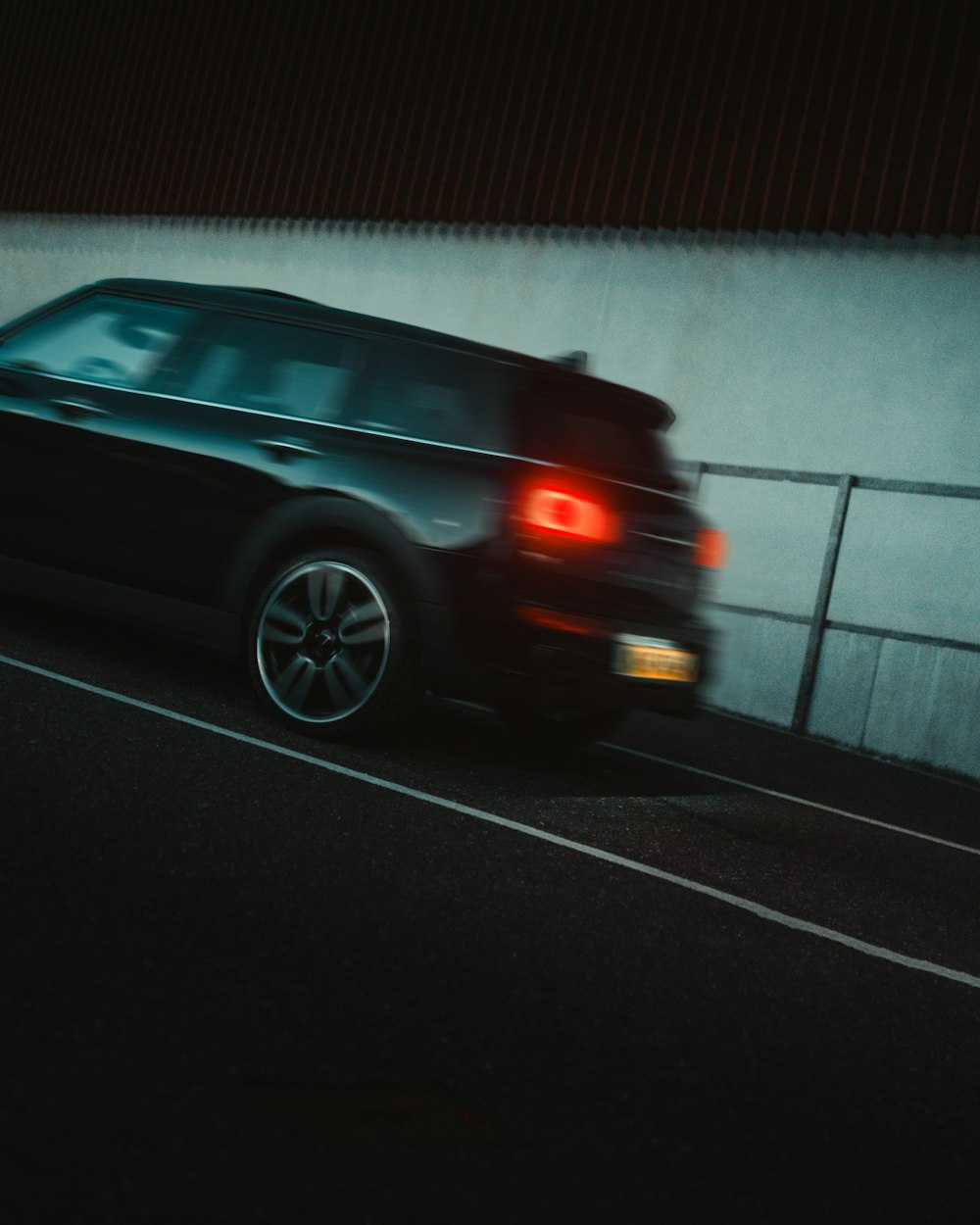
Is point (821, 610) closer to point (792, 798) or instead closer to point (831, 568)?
point (831, 568)

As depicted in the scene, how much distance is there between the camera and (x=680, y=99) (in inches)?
504

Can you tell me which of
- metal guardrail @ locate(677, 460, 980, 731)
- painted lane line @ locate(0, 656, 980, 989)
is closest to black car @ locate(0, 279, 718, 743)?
painted lane line @ locate(0, 656, 980, 989)

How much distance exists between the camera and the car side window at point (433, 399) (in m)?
6.08

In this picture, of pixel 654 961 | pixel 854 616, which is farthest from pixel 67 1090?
pixel 854 616

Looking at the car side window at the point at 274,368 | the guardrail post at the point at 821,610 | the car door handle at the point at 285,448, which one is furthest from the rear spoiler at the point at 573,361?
the guardrail post at the point at 821,610

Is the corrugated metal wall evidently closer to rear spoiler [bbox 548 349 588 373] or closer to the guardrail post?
the guardrail post

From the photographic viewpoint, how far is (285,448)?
6375 mm

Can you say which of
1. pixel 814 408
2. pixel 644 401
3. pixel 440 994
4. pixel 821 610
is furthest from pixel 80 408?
pixel 814 408

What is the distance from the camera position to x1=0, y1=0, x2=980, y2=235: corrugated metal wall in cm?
1164

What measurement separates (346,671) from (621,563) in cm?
123

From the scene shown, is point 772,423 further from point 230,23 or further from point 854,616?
point 230,23

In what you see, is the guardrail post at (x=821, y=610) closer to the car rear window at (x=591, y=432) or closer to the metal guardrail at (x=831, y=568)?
the metal guardrail at (x=831, y=568)

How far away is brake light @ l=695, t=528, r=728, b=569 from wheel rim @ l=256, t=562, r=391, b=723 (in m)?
1.40

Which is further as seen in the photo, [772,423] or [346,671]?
[772,423]
